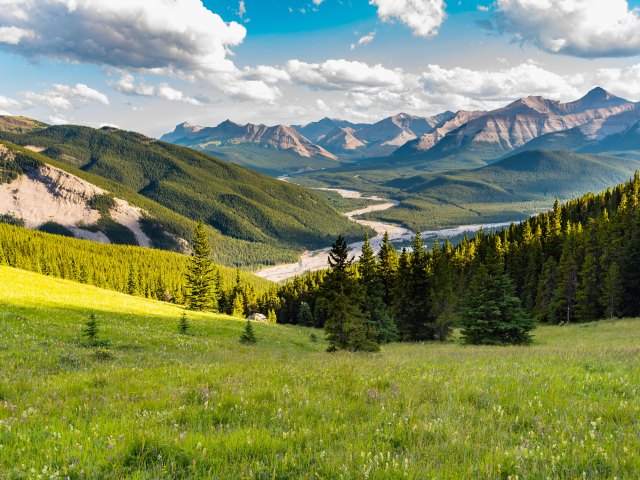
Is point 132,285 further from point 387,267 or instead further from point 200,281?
point 387,267

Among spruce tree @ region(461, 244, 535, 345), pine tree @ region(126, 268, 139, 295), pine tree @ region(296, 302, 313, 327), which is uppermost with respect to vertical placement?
spruce tree @ region(461, 244, 535, 345)

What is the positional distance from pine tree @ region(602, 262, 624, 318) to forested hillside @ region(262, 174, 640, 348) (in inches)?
4.7

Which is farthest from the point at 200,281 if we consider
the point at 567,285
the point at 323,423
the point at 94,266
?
the point at 94,266

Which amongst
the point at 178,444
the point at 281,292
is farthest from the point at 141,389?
the point at 281,292

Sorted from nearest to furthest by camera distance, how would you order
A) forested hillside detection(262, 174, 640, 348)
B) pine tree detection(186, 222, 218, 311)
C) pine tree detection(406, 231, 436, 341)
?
forested hillside detection(262, 174, 640, 348), pine tree detection(406, 231, 436, 341), pine tree detection(186, 222, 218, 311)

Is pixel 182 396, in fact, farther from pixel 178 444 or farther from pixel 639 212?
pixel 639 212

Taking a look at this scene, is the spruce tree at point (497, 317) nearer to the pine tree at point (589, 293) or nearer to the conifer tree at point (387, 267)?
the conifer tree at point (387, 267)

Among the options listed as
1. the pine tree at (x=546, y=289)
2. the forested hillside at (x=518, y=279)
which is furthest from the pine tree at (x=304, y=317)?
the pine tree at (x=546, y=289)

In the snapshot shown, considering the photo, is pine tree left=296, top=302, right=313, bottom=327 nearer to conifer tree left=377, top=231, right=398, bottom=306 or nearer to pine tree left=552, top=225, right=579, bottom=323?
conifer tree left=377, top=231, right=398, bottom=306

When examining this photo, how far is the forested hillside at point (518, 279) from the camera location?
40062mm

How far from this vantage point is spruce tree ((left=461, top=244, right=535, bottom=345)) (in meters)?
34.6

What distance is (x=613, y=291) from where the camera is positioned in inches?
2146

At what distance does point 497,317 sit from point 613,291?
3212 cm

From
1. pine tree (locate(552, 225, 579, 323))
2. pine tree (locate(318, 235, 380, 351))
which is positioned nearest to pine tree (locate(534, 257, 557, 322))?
pine tree (locate(552, 225, 579, 323))
